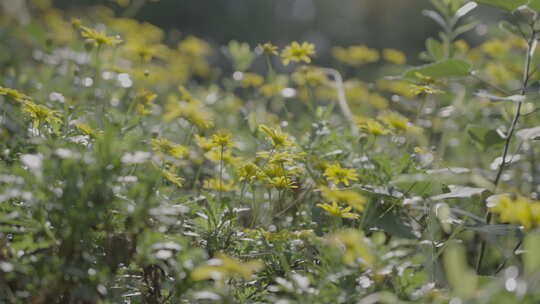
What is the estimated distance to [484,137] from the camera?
4.92ft

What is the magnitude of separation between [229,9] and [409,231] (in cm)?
589

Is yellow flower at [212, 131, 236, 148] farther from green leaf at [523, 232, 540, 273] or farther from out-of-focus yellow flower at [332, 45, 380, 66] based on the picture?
out-of-focus yellow flower at [332, 45, 380, 66]

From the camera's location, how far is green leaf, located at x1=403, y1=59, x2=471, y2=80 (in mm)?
1318

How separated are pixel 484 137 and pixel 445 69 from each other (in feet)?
0.88

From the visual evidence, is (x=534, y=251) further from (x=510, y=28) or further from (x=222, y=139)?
(x=510, y=28)

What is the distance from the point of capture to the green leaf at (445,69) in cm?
132

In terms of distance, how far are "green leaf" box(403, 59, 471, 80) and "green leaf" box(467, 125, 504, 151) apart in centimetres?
20

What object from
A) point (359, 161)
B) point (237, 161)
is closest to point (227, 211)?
point (237, 161)

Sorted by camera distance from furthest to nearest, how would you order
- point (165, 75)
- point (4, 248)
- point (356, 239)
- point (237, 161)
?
point (165, 75)
point (237, 161)
point (4, 248)
point (356, 239)

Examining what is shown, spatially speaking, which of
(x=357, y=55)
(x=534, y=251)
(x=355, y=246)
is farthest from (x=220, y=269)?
(x=357, y=55)

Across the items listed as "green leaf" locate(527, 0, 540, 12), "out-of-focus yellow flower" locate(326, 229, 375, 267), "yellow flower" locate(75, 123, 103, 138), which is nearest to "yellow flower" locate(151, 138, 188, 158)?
"yellow flower" locate(75, 123, 103, 138)

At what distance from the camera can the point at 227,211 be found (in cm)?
129

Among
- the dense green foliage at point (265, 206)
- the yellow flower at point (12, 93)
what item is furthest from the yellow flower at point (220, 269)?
the yellow flower at point (12, 93)

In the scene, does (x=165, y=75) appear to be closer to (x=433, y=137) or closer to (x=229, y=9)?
(x=433, y=137)
